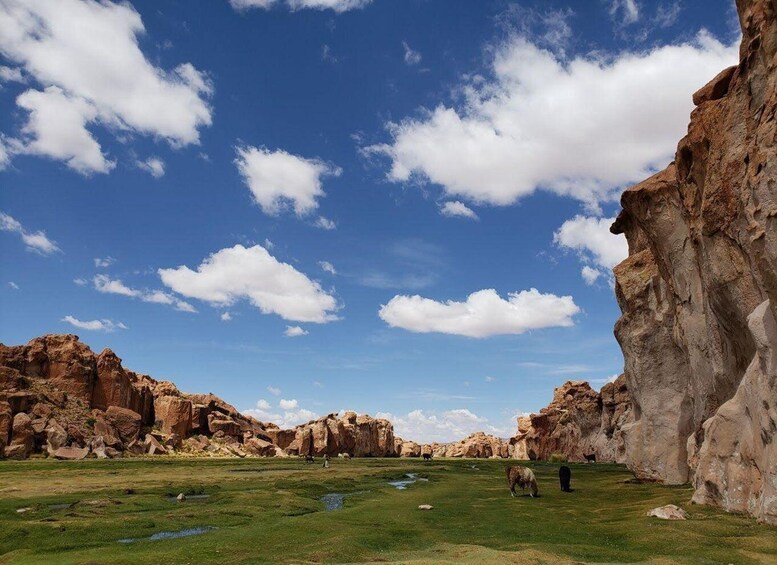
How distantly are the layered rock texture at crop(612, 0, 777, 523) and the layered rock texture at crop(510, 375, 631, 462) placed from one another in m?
55.4

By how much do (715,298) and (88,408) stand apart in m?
147

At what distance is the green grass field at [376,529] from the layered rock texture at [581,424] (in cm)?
7742

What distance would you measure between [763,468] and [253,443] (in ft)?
532

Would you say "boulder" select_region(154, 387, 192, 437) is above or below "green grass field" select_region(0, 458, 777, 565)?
above

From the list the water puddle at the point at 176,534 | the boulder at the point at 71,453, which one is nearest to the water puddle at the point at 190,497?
the water puddle at the point at 176,534

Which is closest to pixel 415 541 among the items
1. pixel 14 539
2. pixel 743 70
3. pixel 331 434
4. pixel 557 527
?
pixel 557 527

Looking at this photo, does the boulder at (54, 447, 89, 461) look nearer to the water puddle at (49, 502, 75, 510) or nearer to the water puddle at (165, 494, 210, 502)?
the water puddle at (165, 494, 210, 502)

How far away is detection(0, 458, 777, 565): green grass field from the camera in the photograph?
1941 cm

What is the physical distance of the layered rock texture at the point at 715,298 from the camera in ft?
76.0

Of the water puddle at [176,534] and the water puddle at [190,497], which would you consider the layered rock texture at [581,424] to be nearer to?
the water puddle at [190,497]

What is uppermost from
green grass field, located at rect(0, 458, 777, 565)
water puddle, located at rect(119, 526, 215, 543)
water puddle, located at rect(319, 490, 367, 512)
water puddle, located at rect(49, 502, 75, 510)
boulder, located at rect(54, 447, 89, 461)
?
green grass field, located at rect(0, 458, 777, 565)

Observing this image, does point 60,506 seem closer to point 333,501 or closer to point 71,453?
point 333,501

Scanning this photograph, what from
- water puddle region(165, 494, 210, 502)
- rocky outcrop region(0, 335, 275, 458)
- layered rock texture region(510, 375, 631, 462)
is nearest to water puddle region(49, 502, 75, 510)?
water puddle region(165, 494, 210, 502)

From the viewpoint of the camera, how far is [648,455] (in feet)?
154
